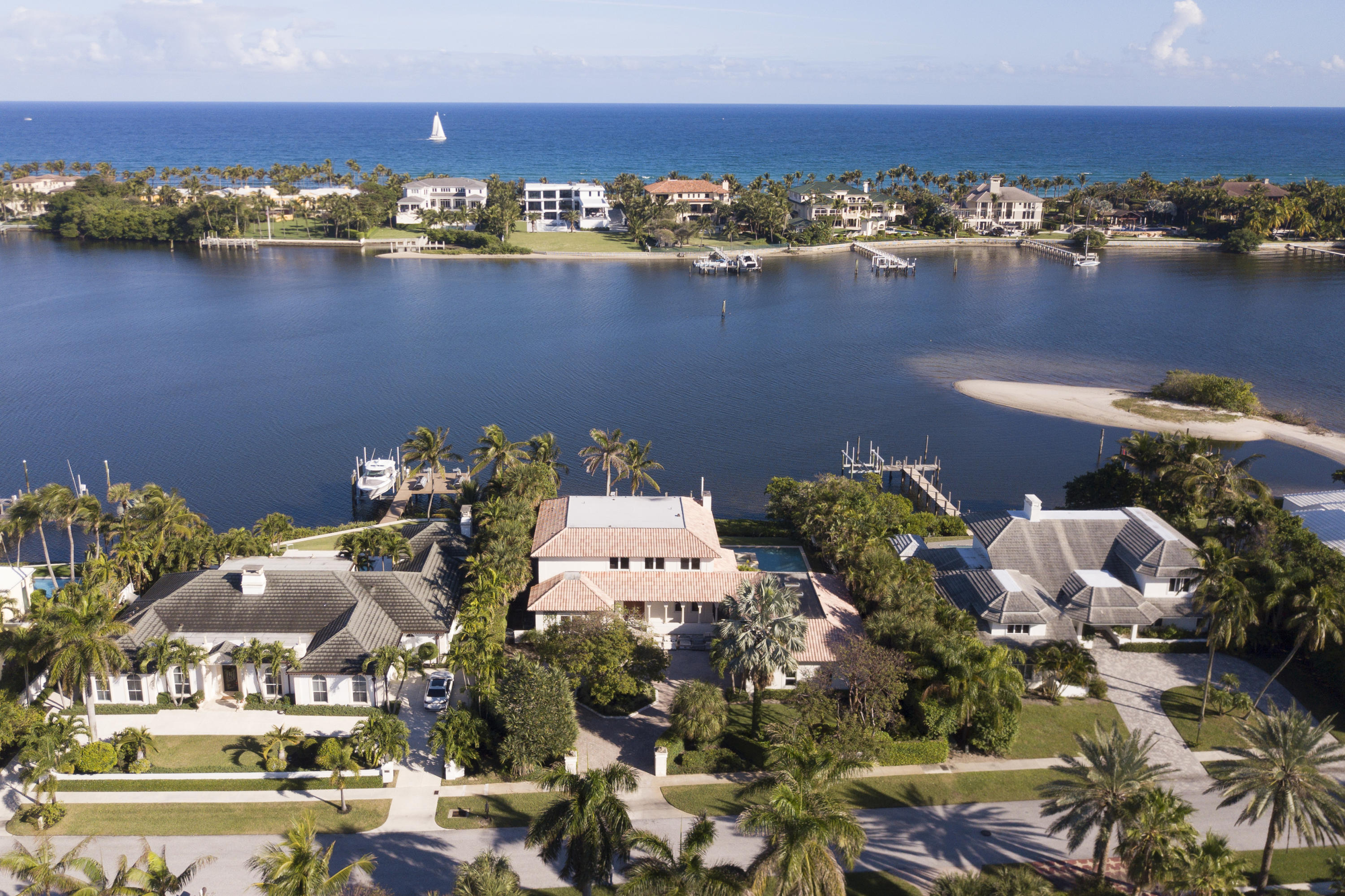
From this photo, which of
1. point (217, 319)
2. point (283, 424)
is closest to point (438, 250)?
point (217, 319)

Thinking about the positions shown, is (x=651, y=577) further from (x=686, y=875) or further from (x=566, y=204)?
(x=566, y=204)

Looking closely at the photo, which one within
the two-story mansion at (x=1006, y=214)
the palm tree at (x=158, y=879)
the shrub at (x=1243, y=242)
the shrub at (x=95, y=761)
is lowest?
the shrub at (x=95, y=761)

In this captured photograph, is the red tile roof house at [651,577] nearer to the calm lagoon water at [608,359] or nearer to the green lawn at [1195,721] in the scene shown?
the green lawn at [1195,721]

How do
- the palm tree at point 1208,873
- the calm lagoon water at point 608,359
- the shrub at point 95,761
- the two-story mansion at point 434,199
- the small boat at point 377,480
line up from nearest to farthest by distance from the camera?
the palm tree at point 1208,873 < the shrub at point 95,761 < the small boat at point 377,480 < the calm lagoon water at point 608,359 < the two-story mansion at point 434,199

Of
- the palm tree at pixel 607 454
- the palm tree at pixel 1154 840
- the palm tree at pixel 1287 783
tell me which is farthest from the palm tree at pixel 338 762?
the palm tree at pixel 1287 783

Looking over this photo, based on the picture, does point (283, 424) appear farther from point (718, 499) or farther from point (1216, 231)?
point (1216, 231)

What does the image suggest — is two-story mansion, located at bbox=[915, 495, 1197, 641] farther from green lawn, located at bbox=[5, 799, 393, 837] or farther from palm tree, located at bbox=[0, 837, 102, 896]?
palm tree, located at bbox=[0, 837, 102, 896]
